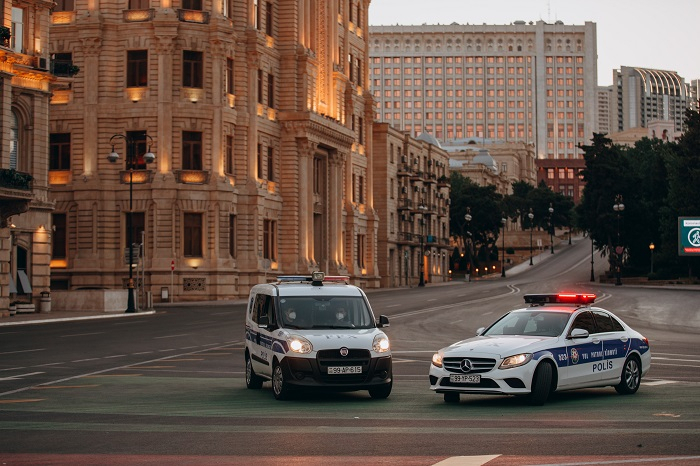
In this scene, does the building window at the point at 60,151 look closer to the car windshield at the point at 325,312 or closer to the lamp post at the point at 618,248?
the lamp post at the point at 618,248

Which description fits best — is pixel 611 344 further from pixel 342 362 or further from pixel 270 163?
pixel 270 163

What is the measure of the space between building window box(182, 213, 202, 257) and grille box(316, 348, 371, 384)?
176 feet

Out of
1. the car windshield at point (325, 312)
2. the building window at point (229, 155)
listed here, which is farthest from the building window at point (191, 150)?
the car windshield at point (325, 312)

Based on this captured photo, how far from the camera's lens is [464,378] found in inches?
699

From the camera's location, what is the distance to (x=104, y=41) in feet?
238

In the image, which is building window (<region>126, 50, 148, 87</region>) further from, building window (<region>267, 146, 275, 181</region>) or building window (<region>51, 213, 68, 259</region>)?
building window (<region>267, 146, 275, 181</region>)

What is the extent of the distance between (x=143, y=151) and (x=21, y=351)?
41950mm

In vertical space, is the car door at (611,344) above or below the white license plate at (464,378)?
above

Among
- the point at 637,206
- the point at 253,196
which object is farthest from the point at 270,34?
the point at 637,206

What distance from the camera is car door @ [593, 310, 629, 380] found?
19406 mm

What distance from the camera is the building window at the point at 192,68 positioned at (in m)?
72.9

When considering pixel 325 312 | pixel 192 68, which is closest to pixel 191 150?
pixel 192 68

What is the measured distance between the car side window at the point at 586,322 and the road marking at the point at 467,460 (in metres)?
7.09

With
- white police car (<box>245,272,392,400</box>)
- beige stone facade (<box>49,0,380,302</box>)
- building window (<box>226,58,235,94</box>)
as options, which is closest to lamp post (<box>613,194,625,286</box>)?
beige stone facade (<box>49,0,380,302</box>)
